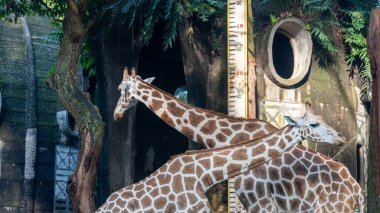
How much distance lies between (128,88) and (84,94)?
13.5 feet

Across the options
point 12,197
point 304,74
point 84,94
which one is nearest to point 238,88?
point 84,94

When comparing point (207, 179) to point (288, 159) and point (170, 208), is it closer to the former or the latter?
point (170, 208)

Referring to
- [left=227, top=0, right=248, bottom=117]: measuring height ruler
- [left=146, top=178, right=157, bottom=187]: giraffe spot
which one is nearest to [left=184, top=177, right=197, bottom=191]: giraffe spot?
[left=146, top=178, right=157, bottom=187]: giraffe spot

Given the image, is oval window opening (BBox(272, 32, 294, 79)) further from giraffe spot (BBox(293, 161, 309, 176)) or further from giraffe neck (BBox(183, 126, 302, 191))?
giraffe neck (BBox(183, 126, 302, 191))

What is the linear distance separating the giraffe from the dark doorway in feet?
34.9

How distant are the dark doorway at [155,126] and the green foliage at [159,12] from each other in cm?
182

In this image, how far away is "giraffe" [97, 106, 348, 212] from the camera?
1547 cm

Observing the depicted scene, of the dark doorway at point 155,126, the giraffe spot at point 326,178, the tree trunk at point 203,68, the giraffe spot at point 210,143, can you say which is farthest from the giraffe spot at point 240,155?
the dark doorway at point 155,126

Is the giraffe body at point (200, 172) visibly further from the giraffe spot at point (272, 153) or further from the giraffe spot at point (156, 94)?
the giraffe spot at point (156, 94)

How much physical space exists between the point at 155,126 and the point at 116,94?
9.90 feet

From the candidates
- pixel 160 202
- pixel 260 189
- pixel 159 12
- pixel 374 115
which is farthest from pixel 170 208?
pixel 159 12

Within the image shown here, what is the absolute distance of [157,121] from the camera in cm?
2733

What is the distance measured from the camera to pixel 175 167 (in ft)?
51.8

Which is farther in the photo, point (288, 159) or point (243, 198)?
point (288, 159)
